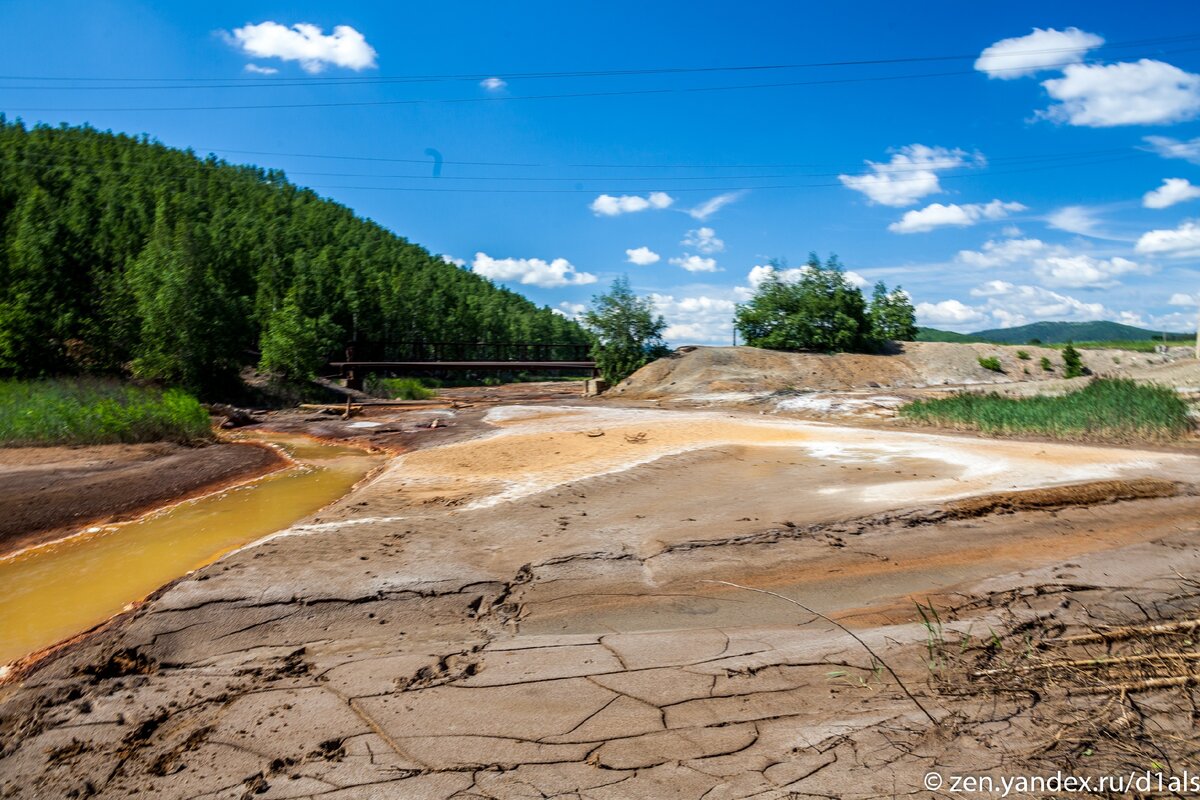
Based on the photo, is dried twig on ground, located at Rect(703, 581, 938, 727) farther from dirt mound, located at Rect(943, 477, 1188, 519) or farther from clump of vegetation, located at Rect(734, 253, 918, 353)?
clump of vegetation, located at Rect(734, 253, 918, 353)

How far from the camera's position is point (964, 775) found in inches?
148

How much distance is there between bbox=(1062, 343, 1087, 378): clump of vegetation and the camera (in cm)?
3178

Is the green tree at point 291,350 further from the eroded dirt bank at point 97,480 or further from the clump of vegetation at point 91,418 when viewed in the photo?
the eroded dirt bank at point 97,480

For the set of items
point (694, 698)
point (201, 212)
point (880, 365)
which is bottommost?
point (694, 698)

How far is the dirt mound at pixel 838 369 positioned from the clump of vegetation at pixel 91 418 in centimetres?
1658

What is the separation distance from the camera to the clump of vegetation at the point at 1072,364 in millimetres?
31781

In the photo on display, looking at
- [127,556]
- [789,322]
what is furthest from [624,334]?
[127,556]

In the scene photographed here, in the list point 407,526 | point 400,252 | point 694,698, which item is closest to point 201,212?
point 400,252

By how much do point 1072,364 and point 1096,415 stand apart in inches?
745

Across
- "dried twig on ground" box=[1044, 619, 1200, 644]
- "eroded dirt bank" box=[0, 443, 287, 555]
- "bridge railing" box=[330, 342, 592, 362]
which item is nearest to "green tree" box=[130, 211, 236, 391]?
"bridge railing" box=[330, 342, 592, 362]

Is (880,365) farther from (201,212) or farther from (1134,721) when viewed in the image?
(201,212)

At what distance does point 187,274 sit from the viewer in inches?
1423

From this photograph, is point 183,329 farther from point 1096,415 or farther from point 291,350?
point 1096,415

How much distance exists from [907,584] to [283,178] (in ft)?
441
